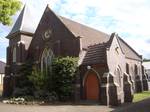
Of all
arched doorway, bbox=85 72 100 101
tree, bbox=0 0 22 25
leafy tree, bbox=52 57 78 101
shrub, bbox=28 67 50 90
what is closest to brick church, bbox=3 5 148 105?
arched doorway, bbox=85 72 100 101

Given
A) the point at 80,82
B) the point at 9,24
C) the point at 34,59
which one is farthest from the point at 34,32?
the point at 9,24

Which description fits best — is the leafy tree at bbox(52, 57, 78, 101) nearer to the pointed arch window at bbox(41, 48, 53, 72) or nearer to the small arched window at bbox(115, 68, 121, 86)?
the pointed arch window at bbox(41, 48, 53, 72)

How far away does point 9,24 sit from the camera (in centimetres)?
1761

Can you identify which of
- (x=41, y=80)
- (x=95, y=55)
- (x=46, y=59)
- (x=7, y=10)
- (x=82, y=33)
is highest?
(x=82, y=33)

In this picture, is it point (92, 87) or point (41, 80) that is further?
point (41, 80)

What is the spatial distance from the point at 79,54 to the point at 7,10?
12911 mm

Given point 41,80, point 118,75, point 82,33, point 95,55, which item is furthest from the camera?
point 82,33

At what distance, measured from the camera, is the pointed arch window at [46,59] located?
33228 mm

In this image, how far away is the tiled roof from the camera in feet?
88.2

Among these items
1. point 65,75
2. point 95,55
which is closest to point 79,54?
point 95,55

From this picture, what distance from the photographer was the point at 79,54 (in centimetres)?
2852

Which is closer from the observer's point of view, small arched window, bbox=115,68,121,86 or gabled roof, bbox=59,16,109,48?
small arched window, bbox=115,68,121,86

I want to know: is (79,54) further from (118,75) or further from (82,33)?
(82,33)

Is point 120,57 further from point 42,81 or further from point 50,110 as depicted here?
point 50,110
